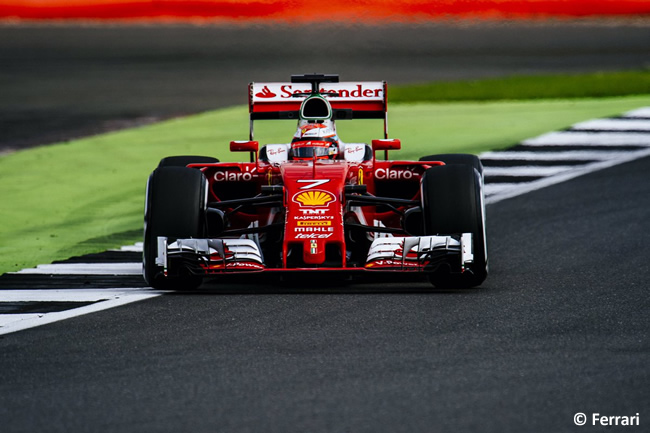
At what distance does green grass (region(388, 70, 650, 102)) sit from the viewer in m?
24.8

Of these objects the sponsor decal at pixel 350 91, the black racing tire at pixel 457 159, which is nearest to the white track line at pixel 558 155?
the black racing tire at pixel 457 159

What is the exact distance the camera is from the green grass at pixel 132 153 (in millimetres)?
12148

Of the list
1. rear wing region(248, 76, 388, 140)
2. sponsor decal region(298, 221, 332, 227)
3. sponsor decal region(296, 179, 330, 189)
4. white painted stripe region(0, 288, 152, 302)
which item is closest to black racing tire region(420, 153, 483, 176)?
rear wing region(248, 76, 388, 140)

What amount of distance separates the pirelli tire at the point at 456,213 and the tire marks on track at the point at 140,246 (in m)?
1.94

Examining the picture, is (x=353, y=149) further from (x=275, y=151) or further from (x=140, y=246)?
(x=140, y=246)

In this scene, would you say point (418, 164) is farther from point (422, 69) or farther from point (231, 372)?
point (422, 69)

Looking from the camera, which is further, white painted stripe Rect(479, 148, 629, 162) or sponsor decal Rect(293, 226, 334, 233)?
white painted stripe Rect(479, 148, 629, 162)

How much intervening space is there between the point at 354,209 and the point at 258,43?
148 ft

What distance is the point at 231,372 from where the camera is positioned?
662 centimetres

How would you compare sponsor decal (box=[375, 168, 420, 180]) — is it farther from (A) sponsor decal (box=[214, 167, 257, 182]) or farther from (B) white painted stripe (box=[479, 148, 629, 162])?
(B) white painted stripe (box=[479, 148, 629, 162])

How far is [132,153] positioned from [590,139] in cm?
616

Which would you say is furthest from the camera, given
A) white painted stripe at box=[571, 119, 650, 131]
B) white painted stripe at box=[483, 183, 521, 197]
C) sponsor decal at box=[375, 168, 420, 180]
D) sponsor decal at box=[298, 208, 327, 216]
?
white painted stripe at box=[571, 119, 650, 131]

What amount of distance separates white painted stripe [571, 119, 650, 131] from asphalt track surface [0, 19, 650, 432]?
28.7ft

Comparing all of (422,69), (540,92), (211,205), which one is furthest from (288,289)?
(422,69)
